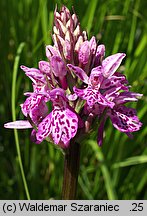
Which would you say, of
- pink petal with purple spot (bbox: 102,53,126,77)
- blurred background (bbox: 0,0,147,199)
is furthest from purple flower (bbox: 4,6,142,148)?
blurred background (bbox: 0,0,147,199)

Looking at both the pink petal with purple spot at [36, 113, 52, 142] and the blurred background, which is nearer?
the pink petal with purple spot at [36, 113, 52, 142]

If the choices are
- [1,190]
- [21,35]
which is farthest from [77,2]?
[1,190]

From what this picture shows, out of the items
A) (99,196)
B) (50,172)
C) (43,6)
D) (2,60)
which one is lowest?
(99,196)

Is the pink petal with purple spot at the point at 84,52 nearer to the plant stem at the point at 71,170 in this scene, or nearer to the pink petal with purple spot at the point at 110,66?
the pink petal with purple spot at the point at 110,66

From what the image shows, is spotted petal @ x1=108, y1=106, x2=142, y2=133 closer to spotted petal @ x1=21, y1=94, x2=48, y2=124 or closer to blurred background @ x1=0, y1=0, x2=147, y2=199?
spotted petal @ x1=21, y1=94, x2=48, y2=124

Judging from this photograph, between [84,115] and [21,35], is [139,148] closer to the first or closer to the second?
[21,35]

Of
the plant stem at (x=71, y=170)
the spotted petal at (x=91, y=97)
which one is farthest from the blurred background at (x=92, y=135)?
the spotted petal at (x=91, y=97)

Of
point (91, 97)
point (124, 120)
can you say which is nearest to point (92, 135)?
point (124, 120)
